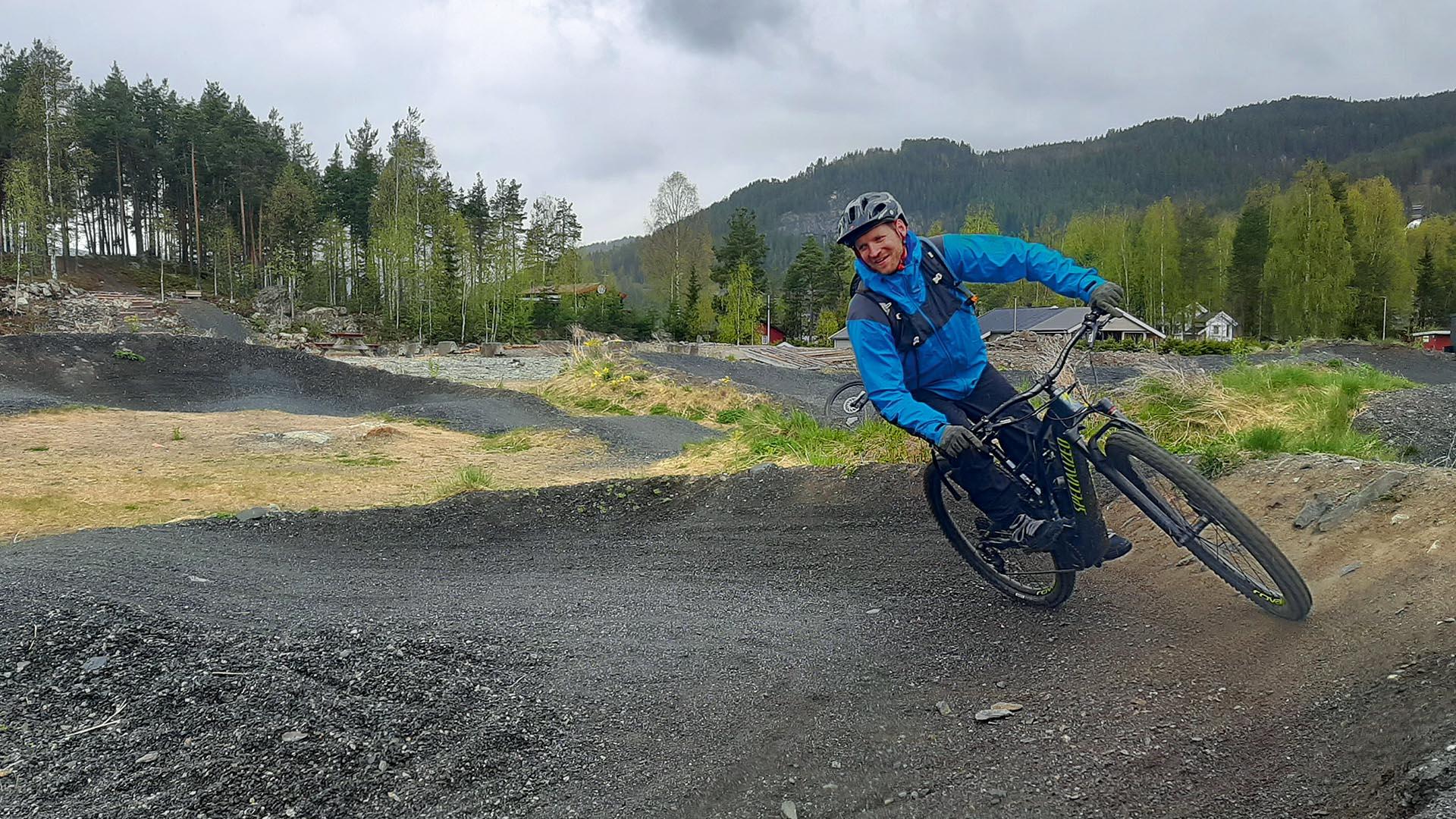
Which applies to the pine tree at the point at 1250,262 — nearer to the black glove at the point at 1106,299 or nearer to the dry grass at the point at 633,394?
the dry grass at the point at 633,394

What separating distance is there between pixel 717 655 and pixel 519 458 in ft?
35.5

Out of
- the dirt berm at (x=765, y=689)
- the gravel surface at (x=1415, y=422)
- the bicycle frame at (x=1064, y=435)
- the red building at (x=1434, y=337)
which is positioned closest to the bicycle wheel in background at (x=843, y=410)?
the gravel surface at (x=1415, y=422)

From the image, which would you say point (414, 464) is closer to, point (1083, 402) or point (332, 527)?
point (332, 527)

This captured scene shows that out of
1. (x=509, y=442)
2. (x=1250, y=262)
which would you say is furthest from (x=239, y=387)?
(x=1250, y=262)

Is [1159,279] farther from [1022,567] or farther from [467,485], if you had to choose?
[1022,567]

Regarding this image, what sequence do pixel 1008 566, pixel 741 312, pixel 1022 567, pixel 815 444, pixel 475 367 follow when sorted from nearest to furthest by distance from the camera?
pixel 1008 566, pixel 1022 567, pixel 815 444, pixel 475 367, pixel 741 312

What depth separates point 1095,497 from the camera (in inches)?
150

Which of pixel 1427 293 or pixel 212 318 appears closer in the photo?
pixel 212 318

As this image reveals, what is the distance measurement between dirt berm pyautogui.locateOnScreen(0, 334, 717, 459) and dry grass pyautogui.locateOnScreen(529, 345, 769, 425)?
164cm

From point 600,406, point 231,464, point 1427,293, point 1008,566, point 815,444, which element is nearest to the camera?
point 1008,566

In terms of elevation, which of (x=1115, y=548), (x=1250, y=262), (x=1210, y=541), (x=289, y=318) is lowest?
(x=1115, y=548)

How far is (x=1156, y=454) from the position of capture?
3482 millimetres

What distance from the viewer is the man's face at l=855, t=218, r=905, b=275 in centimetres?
390

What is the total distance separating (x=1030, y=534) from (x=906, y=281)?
1334 mm
